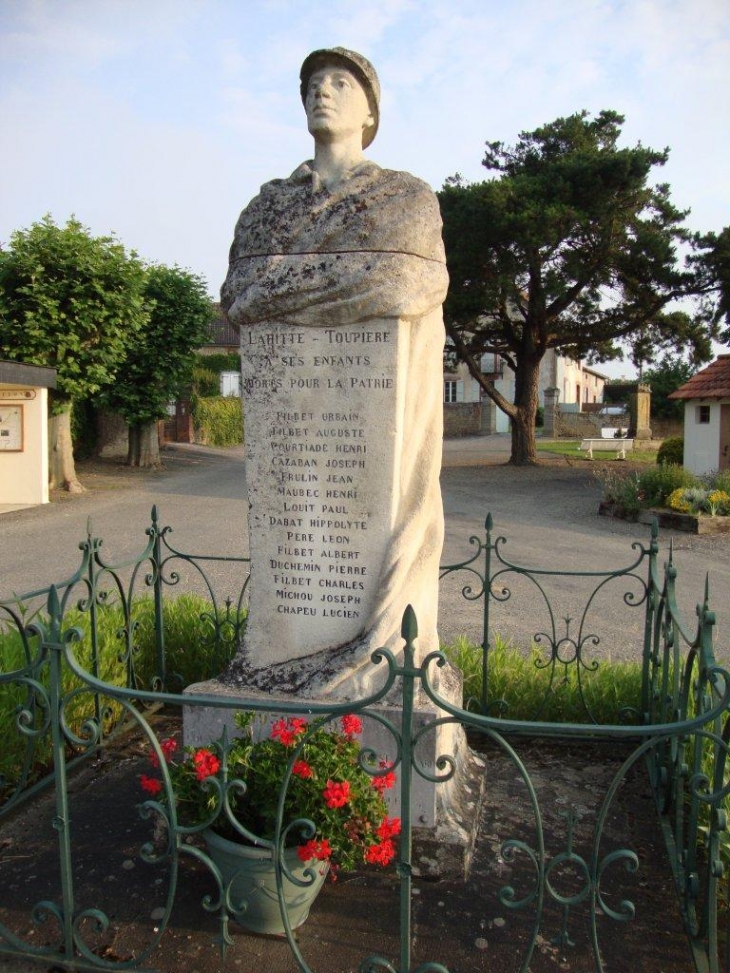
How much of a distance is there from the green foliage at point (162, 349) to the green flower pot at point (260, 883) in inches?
802

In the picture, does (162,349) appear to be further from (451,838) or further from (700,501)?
(451,838)

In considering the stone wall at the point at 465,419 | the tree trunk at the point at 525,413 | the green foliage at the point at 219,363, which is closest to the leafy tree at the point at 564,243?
the tree trunk at the point at 525,413

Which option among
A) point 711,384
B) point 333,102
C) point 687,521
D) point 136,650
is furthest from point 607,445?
point 333,102

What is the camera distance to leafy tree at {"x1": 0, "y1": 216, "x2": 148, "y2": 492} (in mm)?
16281

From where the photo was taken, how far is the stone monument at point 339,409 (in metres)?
3.42

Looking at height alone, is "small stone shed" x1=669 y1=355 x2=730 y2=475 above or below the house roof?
below

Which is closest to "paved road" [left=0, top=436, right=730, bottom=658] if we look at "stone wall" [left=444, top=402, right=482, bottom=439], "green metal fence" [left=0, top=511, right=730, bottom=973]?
"green metal fence" [left=0, top=511, right=730, bottom=973]

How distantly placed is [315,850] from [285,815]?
0.68 feet

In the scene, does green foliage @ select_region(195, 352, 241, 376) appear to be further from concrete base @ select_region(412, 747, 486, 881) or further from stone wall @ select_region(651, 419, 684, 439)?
concrete base @ select_region(412, 747, 486, 881)

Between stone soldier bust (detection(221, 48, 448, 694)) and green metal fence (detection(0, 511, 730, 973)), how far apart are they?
0.35 m

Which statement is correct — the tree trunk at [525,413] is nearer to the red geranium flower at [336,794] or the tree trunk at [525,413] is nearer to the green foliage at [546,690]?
the green foliage at [546,690]

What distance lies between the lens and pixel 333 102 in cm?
359

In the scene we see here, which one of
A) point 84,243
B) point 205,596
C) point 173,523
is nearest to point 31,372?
point 84,243

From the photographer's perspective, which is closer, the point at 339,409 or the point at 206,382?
the point at 339,409
